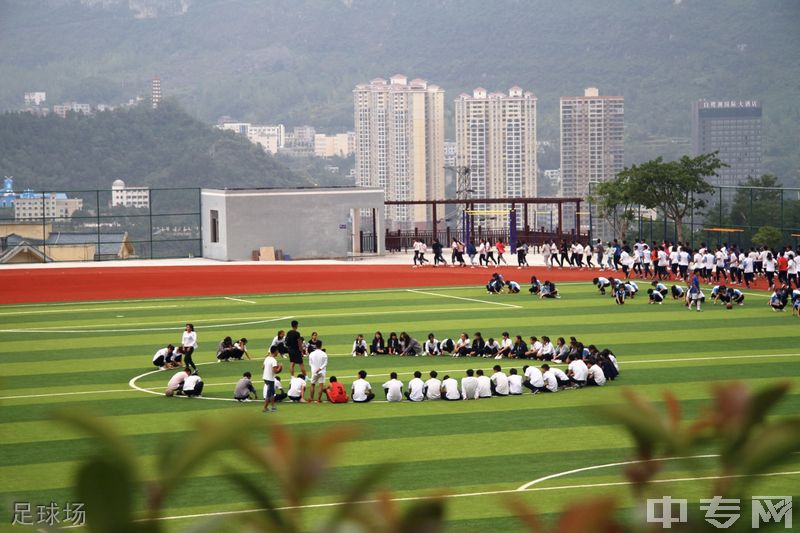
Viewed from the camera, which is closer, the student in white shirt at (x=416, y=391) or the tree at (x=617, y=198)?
the student in white shirt at (x=416, y=391)

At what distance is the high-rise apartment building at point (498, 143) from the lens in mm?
174500

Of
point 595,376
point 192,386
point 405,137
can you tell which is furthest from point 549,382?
point 405,137

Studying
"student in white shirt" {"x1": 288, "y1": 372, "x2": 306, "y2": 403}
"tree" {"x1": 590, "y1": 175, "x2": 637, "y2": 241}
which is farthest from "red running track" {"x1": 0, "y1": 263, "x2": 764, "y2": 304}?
"student in white shirt" {"x1": 288, "y1": 372, "x2": 306, "y2": 403}

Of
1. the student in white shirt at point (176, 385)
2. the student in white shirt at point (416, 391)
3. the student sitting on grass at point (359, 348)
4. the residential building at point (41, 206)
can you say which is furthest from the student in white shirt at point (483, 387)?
the residential building at point (41, 206)

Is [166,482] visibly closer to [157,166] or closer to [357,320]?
[357,320]

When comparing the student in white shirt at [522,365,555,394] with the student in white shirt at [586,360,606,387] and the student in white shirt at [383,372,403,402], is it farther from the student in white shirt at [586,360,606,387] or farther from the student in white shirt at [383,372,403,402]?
Result: the student in white shirt at [383,372,403,402]

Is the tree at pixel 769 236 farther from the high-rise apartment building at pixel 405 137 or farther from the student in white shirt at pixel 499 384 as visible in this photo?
the high-rise apartment building at pixel 405 137

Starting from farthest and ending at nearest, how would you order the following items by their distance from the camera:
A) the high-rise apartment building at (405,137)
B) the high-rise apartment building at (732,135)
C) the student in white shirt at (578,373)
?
the high-rise apartment building at (405,137) → the high-rise apartment building at (732,135) → the student in white shirt at (578,373)

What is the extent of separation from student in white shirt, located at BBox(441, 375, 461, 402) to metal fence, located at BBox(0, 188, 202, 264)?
36.3m

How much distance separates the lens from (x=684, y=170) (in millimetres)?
62688

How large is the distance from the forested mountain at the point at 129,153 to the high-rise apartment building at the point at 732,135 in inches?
2664

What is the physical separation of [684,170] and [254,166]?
284ft

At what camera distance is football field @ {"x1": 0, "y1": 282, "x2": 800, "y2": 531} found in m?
16.6

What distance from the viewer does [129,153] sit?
138 meters
